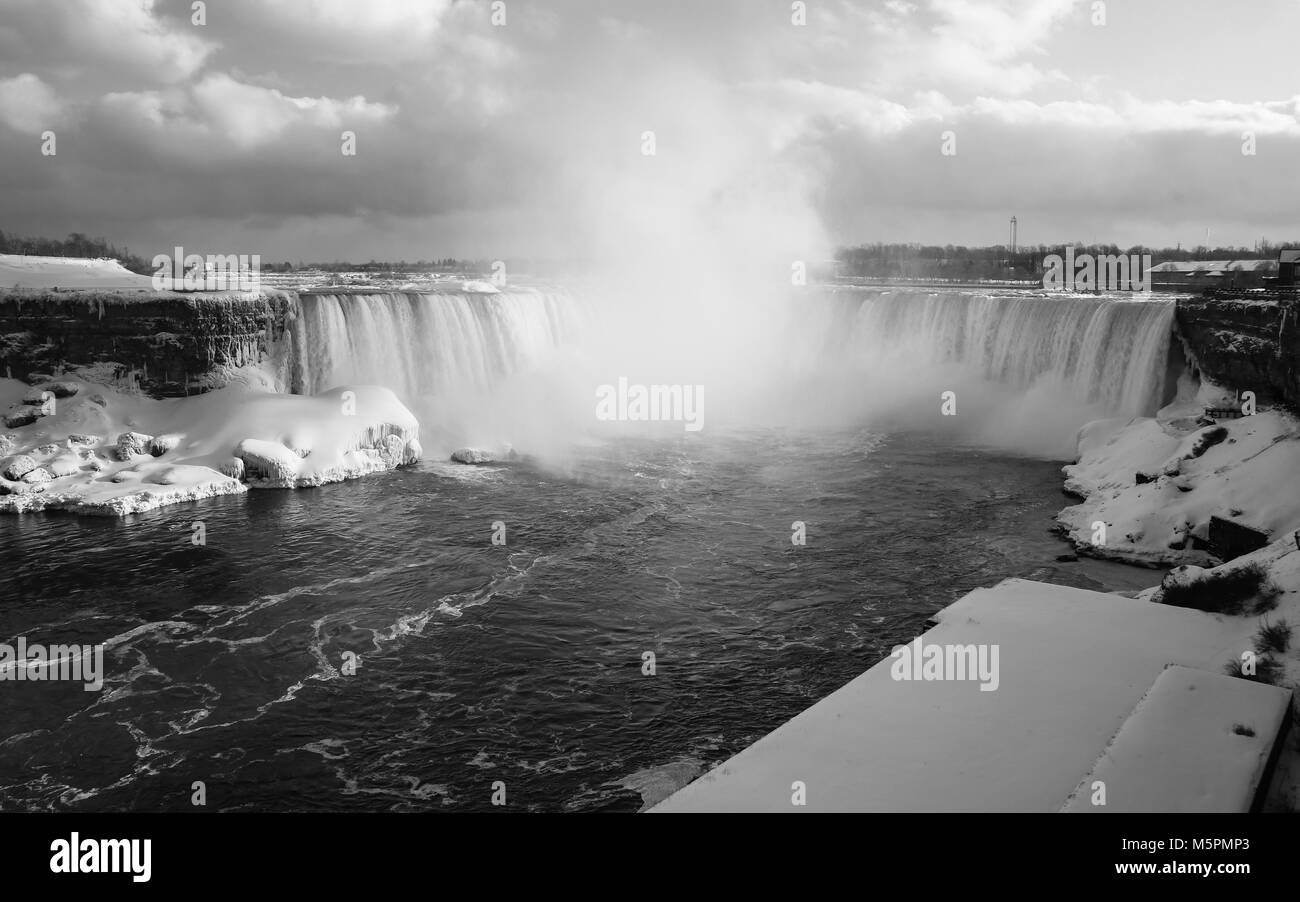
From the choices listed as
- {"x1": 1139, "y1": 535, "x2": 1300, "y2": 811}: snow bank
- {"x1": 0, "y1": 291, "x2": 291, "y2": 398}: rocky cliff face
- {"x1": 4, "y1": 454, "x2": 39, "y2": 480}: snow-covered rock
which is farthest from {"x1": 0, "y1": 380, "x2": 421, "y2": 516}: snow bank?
{"x1": 1139, "y1": 535, "x2": 1300, "y2": 811}: snow bank

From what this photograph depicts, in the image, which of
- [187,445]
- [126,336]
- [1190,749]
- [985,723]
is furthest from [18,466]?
[1190,749]

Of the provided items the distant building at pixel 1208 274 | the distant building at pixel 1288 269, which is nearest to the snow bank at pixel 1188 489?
the distant building at pixel 1288 269

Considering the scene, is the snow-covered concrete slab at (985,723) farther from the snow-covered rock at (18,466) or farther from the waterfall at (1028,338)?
the snow-covered rock at (18,466)

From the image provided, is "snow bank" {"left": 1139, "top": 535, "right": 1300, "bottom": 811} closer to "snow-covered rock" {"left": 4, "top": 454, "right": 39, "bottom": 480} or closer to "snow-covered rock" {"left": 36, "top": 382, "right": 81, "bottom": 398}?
"snow-covered rock" {"left": 4, "top": 454, "right": 39, "bottom": 480}

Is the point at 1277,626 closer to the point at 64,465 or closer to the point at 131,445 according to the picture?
the point at 131,445
